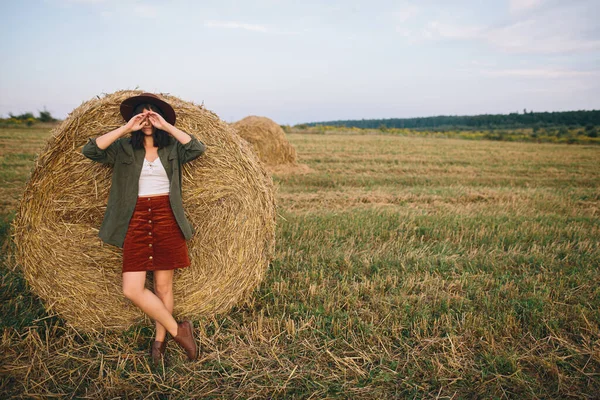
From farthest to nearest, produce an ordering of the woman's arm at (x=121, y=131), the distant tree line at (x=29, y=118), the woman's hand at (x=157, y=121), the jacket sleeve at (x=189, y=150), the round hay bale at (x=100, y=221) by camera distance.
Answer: the distant tree line at (x=29, y=118), the round hay bale at (x=100, y=221), the jacket sleeve at (x=189, y=150), the woman's hand at (x=157, y=121), the woman's arm at (x=121, y=131)

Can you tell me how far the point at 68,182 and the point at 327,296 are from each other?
9.08 ft

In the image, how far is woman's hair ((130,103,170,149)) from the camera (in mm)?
2973

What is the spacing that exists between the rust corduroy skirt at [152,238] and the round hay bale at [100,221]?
1.63ft

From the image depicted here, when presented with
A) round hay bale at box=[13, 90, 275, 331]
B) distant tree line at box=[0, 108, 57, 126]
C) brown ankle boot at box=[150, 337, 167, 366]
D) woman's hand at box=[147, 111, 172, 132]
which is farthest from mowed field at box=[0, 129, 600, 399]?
distant tree line at box=[0, 108, 57, 126]

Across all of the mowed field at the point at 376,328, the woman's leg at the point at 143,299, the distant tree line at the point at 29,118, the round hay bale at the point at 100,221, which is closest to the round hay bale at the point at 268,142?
the mowed field at the point at 376,328

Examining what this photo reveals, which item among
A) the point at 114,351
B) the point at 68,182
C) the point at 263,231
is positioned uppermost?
the point at 68,182

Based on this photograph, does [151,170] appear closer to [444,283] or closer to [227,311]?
[227,311]

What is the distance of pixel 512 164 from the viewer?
48.5ft

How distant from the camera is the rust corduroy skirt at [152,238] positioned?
294cm

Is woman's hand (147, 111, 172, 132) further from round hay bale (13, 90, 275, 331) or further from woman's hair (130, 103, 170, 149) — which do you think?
round hay bale (13, 90, 275, 331)

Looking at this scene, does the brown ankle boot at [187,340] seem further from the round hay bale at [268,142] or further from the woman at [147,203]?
the round hay bale at [268,142]

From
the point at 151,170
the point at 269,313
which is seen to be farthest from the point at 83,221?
the point at 269,313

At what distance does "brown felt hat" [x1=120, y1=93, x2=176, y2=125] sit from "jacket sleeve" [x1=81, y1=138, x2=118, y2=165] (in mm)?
284

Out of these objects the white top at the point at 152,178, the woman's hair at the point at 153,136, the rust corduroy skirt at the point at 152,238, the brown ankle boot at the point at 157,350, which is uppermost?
the woman's hair at the point at 153,136
